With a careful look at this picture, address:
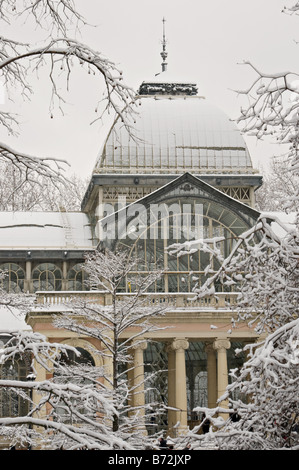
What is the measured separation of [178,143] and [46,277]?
31.6ft

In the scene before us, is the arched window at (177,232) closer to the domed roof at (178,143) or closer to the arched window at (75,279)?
the arched window at (75,279)

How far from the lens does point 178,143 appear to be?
176ft

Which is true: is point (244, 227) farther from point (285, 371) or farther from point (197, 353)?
point (285, 371)

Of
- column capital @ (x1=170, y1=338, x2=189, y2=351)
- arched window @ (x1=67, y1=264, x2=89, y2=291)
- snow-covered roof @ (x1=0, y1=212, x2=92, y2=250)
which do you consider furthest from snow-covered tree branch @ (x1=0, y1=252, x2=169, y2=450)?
snow-covered roof @ (x1=0, y1=212, x2=92, y2=250)

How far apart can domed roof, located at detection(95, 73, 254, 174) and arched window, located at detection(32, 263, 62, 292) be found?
5372mm

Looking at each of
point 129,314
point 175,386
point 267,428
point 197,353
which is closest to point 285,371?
point 267,428

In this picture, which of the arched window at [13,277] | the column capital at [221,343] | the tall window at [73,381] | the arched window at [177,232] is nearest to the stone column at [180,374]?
the column capital at [221,343]

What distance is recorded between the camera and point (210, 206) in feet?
151

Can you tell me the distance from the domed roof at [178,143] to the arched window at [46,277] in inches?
211

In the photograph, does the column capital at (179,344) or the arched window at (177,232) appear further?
the arched window at (177,232)

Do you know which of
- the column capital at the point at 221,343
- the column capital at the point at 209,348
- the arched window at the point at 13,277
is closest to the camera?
the column capital at the point at 221,343

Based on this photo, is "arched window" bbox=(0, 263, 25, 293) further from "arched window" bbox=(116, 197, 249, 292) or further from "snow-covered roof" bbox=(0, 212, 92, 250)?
"arched window" bbox=(116, 197, 249, 292)

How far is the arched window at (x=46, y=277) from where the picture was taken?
2013 inches
